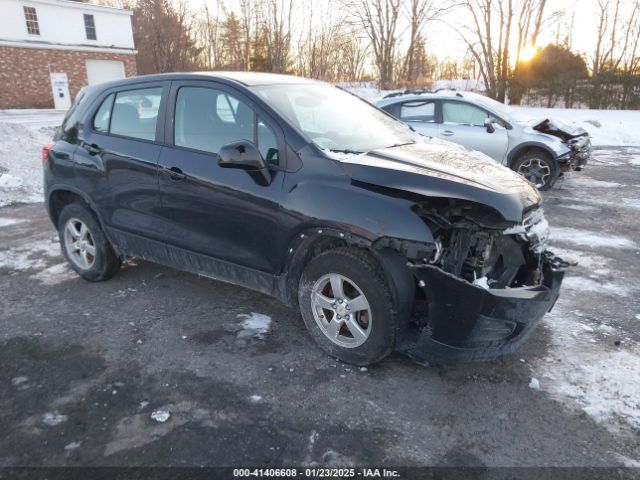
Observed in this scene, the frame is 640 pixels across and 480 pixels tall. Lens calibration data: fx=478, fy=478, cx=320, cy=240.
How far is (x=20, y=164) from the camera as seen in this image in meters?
9.43

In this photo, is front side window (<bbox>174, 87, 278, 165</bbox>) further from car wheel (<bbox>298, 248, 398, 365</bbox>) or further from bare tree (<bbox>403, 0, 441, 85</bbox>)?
bare tree (<bbox>403, 0, 441, 85</bbox>)

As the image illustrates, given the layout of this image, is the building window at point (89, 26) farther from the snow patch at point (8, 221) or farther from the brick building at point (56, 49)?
the snow patch at point (8, 221)

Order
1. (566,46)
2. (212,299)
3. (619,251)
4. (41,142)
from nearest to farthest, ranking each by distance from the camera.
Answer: (212,299)
(619,251)
(41,142)
(566,46)

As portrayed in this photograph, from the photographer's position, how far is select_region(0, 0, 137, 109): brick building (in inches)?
1062

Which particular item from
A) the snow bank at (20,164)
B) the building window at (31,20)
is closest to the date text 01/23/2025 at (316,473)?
the snow bank at (20,164)

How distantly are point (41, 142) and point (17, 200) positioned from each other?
354 cm

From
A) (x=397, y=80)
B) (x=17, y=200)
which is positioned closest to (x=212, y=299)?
(x=17, y=200)

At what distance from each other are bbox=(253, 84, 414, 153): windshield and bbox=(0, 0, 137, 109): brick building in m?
29.8

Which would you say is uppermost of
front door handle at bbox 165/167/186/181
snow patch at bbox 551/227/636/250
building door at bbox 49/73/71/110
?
building door at bbox 49/73/71/110

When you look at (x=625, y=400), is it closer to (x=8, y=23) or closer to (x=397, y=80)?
(x=397, y=80)

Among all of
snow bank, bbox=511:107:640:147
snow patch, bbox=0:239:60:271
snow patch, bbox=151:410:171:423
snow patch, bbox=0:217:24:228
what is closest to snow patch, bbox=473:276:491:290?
snow patch, bbox=151:410:171:423

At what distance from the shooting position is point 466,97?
8.88m

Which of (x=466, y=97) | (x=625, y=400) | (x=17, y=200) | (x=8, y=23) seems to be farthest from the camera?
(x=8, y=23)

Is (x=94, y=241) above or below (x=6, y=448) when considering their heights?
above
